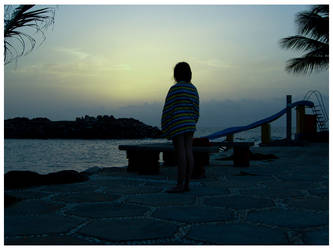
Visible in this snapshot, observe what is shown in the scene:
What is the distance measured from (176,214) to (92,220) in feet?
2.67

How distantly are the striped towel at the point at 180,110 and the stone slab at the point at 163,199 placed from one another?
0.75 metres

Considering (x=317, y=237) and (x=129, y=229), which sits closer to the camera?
(x=317, y=237)

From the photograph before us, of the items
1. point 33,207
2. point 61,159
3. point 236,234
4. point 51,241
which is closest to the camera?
point 51,241

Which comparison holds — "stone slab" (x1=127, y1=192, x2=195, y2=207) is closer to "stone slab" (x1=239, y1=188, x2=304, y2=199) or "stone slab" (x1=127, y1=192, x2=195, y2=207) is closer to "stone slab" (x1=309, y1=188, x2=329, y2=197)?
"stone slab" (x1=239, y1=188, x2=304, y2=199)

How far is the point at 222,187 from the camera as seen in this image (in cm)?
522

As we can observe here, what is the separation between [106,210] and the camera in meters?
3.76

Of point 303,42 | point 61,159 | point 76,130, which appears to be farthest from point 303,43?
point 76,130

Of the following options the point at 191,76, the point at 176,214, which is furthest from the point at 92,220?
the point at 191,76

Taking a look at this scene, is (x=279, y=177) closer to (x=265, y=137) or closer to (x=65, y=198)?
(x=65, y=198)

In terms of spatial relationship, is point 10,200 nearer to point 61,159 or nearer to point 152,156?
point 152,156

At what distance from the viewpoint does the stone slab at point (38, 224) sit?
9.83 ft

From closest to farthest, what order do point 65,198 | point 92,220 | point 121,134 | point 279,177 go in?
1. point 92,220
2. point 65,198
3. point 279,177
4. point 121,134

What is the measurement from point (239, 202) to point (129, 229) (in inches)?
62.9

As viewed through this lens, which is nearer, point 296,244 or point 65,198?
point 296,244
